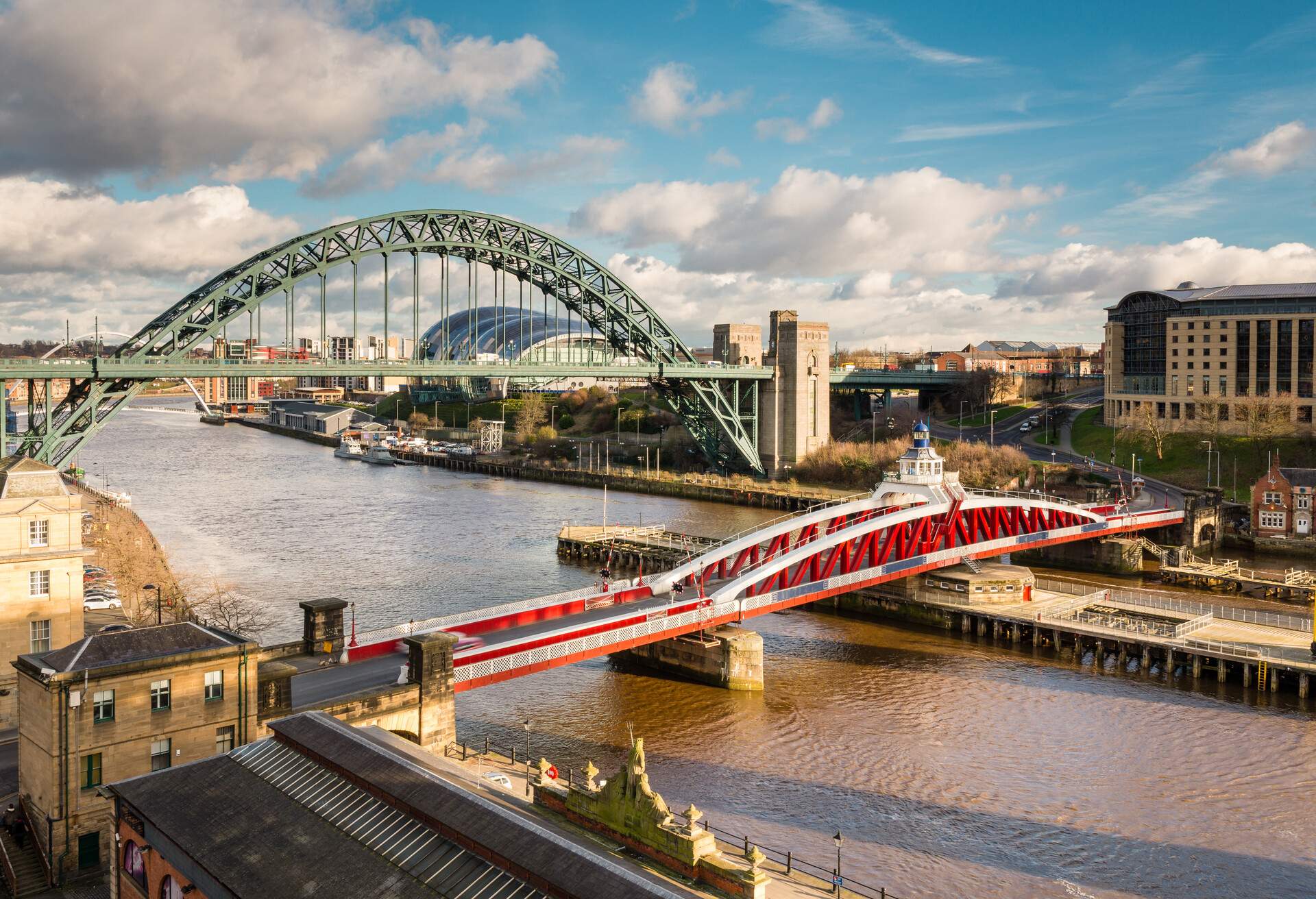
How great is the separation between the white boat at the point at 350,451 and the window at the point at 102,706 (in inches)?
3670

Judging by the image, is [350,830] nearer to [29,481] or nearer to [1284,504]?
→ [29,481]

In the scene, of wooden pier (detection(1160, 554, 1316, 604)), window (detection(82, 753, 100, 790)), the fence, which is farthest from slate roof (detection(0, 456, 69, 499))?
wooden pier (detection(1160, 554, 1316, 604))

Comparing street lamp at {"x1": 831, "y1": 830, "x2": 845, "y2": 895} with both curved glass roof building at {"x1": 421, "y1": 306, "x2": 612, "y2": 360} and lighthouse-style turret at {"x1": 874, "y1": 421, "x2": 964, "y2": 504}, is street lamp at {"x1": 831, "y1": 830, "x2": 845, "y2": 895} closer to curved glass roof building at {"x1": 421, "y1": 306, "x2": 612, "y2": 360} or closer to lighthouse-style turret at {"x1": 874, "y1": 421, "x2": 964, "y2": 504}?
lighthouse-style turret at {"x1": 874, "y1": 421, "x2": 964, "y2": 504}

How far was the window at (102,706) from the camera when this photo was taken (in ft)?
60.5

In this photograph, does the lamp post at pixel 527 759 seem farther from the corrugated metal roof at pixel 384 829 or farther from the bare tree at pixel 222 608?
the bare tree at pixel 222 608

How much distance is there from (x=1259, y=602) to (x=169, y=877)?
43.4 metres

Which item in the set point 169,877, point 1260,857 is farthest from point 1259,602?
point 169,877

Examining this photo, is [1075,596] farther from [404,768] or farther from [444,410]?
[444,410]

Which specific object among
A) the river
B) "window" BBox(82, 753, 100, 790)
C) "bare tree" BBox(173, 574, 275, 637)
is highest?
"window" BBox(82, 753, 100, 790)

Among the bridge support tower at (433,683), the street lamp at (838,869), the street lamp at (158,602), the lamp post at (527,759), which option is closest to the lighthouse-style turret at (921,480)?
the lamp post at (527,759)

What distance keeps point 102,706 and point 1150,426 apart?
74772 mm

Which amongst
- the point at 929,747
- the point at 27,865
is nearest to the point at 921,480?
the point at 929,747

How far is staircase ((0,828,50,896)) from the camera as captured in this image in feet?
59.4

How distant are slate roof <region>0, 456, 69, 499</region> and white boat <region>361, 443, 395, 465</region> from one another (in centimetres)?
7877
